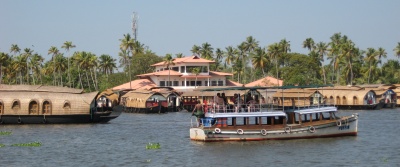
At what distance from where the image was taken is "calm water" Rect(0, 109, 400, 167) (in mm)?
30906

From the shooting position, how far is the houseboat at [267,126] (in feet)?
121

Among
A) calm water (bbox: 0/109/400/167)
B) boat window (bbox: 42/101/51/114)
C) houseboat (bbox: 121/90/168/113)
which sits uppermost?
houseboat (bbox: 121/90/168/113)

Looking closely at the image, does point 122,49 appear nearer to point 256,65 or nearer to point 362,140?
point 256,65

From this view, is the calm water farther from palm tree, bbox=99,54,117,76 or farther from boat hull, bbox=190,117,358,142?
palm tree, bbox=99,54,117,76

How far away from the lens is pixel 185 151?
34812 millimetres

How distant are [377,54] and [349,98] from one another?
3283 centimetres

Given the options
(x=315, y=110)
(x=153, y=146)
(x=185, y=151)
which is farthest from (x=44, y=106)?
(x=315, y=110)

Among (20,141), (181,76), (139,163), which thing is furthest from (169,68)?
(139,163)

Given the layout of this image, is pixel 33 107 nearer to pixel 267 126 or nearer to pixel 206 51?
pixel 267 126

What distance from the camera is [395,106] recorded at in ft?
304

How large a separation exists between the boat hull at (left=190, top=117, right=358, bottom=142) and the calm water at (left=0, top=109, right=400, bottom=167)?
15.5 inches

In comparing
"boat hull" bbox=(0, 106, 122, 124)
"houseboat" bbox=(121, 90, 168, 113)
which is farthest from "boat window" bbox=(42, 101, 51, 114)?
"houseboat" bbox=(121, 90, 168, 113)

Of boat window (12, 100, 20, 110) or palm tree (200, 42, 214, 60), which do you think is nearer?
boat window (12, 100, 20, 110)

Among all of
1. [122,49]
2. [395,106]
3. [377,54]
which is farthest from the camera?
[122,49]
